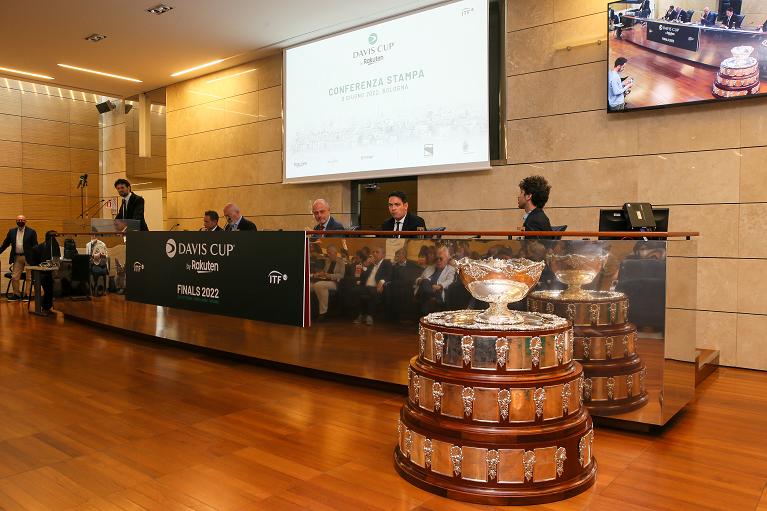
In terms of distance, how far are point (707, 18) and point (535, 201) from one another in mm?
2290

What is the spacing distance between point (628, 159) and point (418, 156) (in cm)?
240

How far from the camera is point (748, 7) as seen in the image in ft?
15.8

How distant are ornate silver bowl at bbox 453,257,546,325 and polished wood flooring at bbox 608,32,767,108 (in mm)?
3445

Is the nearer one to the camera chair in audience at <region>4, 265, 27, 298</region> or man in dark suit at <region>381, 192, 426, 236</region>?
man in dark suit at <region>381, 192, 426, 236</region>

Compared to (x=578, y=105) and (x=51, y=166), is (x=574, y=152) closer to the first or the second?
(x=578, y=105)

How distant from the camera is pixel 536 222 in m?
4.32

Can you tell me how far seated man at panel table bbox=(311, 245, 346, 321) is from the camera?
4.26 meters

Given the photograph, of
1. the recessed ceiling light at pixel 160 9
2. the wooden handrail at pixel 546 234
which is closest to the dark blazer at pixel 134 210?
the recessed ceiling light at pixel 160 9

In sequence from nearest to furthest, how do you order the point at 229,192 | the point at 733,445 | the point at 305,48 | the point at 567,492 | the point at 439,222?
the point at 567,492
the point at 733,445
the point at 439,222
the point at 305,48
the point at 229,192

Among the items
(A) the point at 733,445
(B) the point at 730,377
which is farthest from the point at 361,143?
(A) the point at 733,445

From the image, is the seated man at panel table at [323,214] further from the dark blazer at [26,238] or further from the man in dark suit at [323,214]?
the dark blazer at [26,238]

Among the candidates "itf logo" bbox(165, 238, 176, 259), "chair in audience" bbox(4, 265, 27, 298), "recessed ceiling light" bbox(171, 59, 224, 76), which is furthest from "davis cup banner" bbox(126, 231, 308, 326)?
"chair in audience" bbox(4, 265, 27, 298)

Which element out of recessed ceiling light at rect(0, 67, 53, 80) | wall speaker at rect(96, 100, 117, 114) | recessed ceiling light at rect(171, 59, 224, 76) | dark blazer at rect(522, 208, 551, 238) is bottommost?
dark blazer at rect(522, 208, 551, 238)

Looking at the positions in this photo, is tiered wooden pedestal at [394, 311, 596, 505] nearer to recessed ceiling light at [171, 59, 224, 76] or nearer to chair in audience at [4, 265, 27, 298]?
recessed ceiling light at [171, 59, 224, 76]
